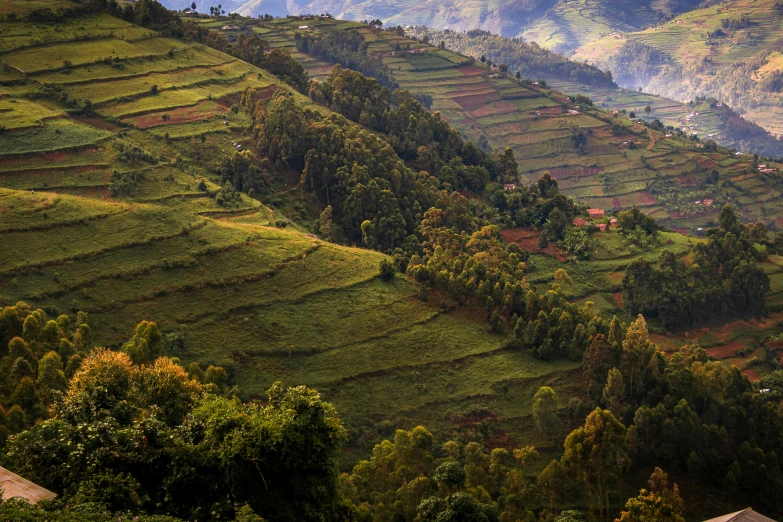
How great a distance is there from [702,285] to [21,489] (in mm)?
66194

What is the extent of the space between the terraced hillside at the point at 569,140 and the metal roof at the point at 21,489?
107117 mm

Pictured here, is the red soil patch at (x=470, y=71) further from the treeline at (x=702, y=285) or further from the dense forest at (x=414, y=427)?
the treeline at (x=702, y=285)

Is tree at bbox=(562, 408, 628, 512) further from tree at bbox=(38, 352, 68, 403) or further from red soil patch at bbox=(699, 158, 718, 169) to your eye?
red soil patch at bbox=(699, 158, 718, 169)

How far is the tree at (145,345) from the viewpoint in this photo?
38.5m

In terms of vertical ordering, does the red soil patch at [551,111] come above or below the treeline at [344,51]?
below

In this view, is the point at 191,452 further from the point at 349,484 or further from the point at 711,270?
the point at 711,270

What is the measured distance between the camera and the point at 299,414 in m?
28.3

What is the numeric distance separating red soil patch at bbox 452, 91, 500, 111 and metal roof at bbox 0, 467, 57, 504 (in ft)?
415

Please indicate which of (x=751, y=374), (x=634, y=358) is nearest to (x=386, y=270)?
(x=634, y=358)

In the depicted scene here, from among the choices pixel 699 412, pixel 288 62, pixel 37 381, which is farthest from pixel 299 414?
pixel 288 62

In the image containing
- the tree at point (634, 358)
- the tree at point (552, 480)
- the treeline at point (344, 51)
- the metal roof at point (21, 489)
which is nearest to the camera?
the metal roof at point (21, 489)

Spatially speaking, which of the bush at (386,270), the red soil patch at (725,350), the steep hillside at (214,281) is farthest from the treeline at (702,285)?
the bush at (386,270)

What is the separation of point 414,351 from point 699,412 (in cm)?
2083

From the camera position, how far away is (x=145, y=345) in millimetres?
38531
